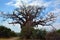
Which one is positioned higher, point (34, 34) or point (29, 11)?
point (29, 11)

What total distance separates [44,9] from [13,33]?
8795mm

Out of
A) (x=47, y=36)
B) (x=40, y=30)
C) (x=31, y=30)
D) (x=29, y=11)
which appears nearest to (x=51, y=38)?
(x=47, y=36)

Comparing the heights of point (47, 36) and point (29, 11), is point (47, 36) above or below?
below

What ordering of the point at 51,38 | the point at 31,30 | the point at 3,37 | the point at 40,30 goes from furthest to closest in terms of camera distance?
1. the point at 3,37
2. the point at 31,30
3. the point at 40,30
4. the point at 51,38

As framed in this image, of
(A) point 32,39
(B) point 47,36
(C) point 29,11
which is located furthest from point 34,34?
(C) point 29,11

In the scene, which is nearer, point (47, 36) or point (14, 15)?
point (47, 36)

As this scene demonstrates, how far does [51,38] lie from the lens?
30.0 m

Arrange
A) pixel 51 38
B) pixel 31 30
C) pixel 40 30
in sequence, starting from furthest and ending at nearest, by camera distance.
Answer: pixel 31 30 < pixel 40 30 < pixel 51 38

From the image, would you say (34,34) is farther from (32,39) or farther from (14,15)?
(14,15)

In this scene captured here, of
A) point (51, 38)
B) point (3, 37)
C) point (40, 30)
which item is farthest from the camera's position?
point (3, 37)

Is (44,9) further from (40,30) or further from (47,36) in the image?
(47,36)

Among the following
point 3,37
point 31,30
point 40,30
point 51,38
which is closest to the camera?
point 51,38

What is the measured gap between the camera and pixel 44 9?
150ft

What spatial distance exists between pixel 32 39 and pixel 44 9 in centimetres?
1322
